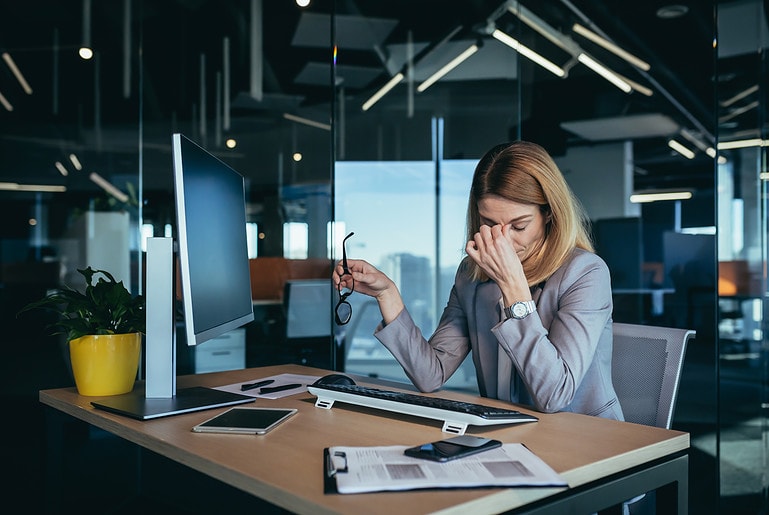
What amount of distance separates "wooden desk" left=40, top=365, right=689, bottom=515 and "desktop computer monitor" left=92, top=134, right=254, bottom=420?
0.12 metres

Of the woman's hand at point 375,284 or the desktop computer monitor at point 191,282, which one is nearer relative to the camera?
the desktop computer monitor at point 191,282

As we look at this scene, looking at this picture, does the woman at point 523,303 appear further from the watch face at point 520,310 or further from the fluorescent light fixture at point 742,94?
the fluorescent light fixture at point 742,94

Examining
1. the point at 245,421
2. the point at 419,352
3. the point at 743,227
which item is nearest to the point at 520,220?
the point at 419,352

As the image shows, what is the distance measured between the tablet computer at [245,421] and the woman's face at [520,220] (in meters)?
0.73

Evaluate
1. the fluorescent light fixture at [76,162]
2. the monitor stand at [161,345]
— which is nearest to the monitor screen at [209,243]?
the monitor stand at [161,345]

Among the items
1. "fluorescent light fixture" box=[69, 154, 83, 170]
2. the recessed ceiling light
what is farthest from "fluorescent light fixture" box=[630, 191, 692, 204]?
"fluorescent light fixture" box=[69, 154, 83, 170]

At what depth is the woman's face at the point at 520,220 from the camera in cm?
169

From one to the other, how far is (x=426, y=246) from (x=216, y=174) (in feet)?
8.42

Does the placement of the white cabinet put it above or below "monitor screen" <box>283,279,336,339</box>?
below

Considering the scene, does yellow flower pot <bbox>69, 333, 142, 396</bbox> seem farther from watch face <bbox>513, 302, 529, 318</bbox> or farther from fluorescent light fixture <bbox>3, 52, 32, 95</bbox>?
fluorescent light fixture <bbox>3, 52, 32, 95</bbox>

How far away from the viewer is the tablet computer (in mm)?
1184

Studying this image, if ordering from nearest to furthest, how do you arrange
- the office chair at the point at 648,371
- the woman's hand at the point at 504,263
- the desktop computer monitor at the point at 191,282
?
the desktop computer monitor at the point at 191,282 → the woman's hand at the point at 504,263 → the office chair at the point at 648,371

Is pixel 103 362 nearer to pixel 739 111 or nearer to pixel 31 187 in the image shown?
pixel 31 187

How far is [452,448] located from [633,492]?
314 millimetres
